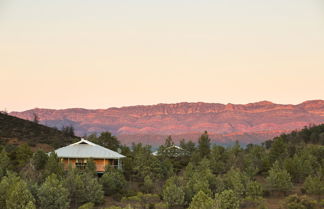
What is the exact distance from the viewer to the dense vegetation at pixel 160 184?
37.2 m

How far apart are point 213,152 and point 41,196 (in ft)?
100

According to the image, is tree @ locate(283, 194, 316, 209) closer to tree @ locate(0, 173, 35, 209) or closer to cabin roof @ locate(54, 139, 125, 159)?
cabin roof @ locate(54, 139, 125, 159)

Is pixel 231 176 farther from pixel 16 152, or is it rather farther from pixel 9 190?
pixel 16 152

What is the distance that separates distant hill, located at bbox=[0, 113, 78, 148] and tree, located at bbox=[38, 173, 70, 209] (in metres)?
38.4

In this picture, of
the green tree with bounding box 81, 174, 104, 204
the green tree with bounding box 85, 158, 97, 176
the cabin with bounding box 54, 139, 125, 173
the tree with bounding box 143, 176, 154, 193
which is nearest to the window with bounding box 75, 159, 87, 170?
the cabin with bounding box 54, 139, 125, 173

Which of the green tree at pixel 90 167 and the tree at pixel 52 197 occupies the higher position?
the green tree at pixel 90 167

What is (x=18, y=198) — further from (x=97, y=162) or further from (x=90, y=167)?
(x=97, y=162)

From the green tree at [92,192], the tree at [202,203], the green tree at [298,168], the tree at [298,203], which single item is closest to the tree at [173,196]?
the green tree at [92,192]

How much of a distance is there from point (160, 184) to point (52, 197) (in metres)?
15.6

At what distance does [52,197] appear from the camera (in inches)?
1458

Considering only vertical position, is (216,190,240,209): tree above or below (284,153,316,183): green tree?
below

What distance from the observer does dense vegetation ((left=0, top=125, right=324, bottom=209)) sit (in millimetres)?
37219

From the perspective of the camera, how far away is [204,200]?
3247 centimetres

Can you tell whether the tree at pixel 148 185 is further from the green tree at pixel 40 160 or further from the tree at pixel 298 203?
the tree at pixel 298 203
